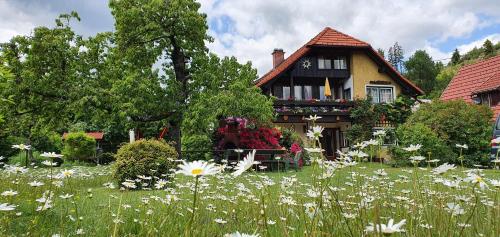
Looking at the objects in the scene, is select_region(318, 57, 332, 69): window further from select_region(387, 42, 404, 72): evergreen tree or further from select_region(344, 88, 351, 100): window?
select_region(387, 42, 404, 72): evergreen tree

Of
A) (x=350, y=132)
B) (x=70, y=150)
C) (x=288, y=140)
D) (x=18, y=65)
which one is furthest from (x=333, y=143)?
(x=18, y=65)

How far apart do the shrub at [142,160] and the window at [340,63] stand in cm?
1758

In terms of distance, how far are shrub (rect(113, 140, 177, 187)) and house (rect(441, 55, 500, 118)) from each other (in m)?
17.6

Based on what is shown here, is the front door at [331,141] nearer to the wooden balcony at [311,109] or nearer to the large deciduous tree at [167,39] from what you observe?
the wooden balcony at [311,109]

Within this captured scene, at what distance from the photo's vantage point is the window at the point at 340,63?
2559 centimetres

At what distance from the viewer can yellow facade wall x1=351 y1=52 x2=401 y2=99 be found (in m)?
25.4

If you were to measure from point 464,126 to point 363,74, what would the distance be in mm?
8262

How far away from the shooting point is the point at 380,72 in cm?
2630

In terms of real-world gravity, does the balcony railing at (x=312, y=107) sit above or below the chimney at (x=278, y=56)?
below

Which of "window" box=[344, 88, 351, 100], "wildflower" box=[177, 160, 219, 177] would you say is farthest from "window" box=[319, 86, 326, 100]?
"wildflower" box=[177, 160, 219, 177]

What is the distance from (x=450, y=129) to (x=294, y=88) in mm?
9422

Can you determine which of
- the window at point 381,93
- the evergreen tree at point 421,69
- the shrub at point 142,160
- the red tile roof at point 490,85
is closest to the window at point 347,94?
the window at point 381,93

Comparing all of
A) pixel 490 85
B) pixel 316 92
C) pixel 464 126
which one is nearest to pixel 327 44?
pixel 316 92

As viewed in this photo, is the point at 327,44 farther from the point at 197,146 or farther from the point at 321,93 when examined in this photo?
the point at 197,146
